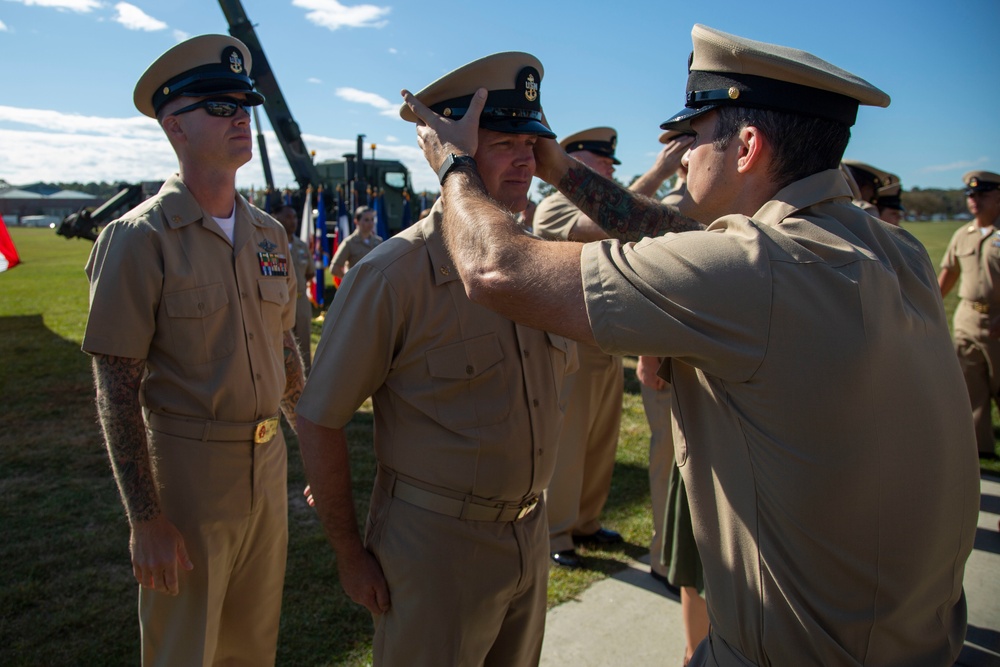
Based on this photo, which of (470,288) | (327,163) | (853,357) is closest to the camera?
(853,357)

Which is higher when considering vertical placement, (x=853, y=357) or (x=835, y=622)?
Result: (x=853, y=357)

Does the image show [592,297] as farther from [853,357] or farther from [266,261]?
[266,261]

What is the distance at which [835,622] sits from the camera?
4.40 feet

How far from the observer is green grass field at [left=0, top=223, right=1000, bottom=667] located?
3.51m

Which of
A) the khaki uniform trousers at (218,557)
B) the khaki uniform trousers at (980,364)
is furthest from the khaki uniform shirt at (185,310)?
the khaki uniform trousers at (980,364)

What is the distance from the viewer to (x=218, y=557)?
2.46 m

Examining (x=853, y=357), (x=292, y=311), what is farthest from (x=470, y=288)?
(x=292, y=311)

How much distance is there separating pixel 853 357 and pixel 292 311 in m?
2.44

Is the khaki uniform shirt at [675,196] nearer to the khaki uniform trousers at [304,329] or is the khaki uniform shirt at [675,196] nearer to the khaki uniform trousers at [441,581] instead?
the khaki uniform trousers at [441,581]

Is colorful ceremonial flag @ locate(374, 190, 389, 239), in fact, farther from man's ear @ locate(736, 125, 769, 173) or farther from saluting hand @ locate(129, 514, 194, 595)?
man's ear @ locate(736, 125, 769, 173)

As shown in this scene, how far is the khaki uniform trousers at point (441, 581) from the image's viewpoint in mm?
1957

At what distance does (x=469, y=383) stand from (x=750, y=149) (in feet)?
3.18

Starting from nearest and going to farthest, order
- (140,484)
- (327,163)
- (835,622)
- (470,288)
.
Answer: (835,622)
(470,288)
(140,484)
(327,163)

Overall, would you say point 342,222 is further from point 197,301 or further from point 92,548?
point 197,301
